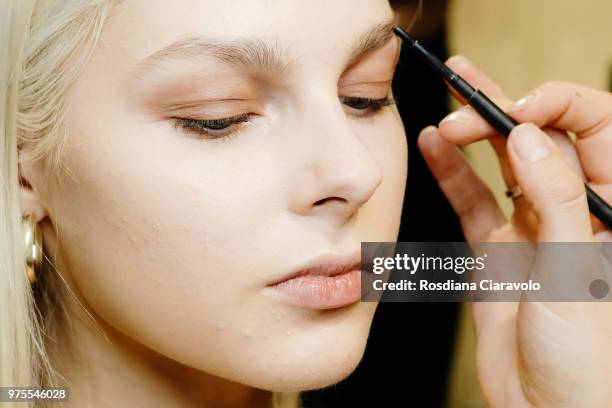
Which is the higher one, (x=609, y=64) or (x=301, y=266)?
(x=609, y=64)

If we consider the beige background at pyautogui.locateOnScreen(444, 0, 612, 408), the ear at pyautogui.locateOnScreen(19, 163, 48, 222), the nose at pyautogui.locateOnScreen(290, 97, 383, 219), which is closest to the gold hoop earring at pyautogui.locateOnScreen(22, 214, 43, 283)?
the ear at pyautogui.locateOnScreen(19, 163, 48, 222)

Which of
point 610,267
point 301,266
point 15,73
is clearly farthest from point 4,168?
point 610,267

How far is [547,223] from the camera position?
2.82 ft

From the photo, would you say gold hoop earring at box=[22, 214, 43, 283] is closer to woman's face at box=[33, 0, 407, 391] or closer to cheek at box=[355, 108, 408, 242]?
woman's face at box=[33, 0, 407, 391]

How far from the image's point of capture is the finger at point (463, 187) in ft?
3.69

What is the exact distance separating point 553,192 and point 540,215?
0.13ft

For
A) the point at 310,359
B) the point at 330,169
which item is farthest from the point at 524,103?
the point at 310,359

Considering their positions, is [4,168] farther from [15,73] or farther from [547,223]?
[547,223]

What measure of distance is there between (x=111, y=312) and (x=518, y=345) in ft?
1.74

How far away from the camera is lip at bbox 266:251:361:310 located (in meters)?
0.77

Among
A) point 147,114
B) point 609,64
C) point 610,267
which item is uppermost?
point 609,64

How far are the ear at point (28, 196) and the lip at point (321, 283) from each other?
0.31 meters

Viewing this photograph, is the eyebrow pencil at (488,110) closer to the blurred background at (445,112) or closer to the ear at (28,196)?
the blurred background at (445,112)

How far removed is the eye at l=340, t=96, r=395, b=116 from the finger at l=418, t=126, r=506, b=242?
24 cm
